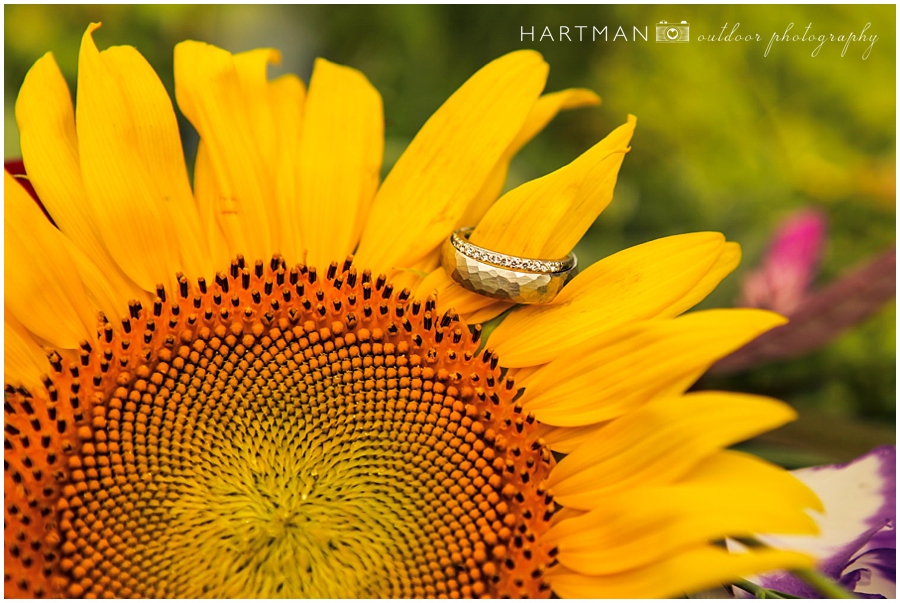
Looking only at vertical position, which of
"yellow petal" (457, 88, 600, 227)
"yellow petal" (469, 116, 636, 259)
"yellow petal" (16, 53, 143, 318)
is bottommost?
"yellow petal" (16, 53, 143, 318)

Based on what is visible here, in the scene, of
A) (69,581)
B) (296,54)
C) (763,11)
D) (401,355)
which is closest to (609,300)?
(401,355)

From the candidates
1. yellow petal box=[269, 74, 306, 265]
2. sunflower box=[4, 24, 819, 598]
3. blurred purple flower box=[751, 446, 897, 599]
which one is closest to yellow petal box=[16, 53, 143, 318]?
sunflower box=[4, 24, 819, 598]

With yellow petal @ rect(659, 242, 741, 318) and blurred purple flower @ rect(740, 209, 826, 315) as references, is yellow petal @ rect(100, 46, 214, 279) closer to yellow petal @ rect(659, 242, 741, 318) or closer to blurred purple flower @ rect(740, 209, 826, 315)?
yellow petal @ rect(659, 242, 741, 318)

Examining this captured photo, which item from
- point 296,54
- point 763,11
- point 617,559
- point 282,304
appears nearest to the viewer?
point 617,559

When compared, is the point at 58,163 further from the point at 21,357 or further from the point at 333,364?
the point at 333,364

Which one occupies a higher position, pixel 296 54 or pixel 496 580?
pixel 296 54

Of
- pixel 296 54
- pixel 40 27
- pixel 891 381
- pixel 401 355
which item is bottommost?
pixel 401 355

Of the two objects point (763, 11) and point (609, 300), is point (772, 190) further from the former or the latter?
point (609, 300)
